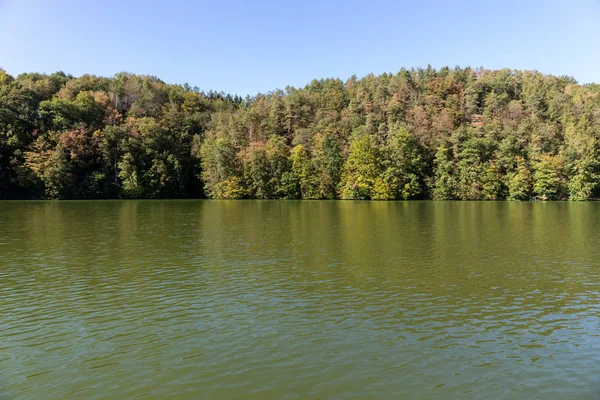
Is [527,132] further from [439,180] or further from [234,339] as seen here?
[234,339]

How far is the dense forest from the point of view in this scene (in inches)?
2813

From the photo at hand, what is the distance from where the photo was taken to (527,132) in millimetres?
73500

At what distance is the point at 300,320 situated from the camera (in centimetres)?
1117

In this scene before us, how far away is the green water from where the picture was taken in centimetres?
778

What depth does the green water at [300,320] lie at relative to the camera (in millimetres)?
7781

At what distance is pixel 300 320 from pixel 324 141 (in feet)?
235

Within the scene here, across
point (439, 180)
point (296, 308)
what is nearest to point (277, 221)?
point (296, 308)

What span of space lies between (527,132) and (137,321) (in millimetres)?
78359

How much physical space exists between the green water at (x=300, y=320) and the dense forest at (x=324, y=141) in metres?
52.5

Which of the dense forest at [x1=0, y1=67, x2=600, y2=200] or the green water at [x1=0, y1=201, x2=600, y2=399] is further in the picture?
the dense forest at [x1=0, y1=67, x2=600, y2=200]

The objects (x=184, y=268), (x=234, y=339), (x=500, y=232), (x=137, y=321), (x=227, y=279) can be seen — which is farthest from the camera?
(x=500, y=232)

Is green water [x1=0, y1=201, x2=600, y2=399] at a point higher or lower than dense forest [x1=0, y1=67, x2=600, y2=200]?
lower

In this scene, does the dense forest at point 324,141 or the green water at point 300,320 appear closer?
the green water at point 300,320

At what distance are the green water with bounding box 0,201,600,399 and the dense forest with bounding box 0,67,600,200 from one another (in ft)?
172
